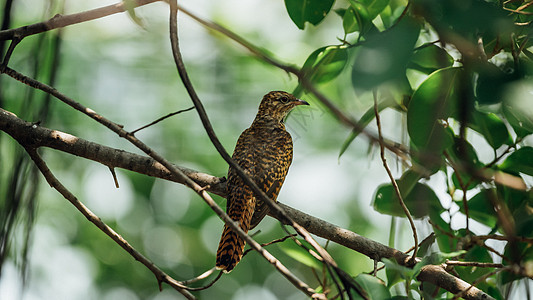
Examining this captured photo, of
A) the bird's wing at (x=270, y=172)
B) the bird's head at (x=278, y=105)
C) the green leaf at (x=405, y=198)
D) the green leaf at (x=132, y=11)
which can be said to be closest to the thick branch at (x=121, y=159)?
the green leaf at (x=405, y=198)

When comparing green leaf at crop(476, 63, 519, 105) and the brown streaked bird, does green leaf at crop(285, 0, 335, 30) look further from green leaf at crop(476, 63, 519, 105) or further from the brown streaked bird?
the brown streaked bird

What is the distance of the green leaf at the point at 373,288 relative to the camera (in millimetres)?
1645

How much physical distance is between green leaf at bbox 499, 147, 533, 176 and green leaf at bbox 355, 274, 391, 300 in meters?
1.02

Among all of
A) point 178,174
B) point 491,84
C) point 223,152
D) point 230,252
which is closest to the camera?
point 491,84

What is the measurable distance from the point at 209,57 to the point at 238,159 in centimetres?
371

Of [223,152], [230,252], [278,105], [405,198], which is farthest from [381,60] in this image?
[278,105]

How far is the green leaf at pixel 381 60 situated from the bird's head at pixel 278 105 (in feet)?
10.6

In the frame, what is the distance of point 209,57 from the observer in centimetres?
693

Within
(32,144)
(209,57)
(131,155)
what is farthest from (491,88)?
(209,57)

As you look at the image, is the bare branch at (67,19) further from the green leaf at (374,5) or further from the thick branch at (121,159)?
the green leaf at (374,5)

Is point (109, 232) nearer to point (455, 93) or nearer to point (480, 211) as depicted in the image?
point (455, 93)

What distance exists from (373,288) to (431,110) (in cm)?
72

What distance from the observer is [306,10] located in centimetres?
208

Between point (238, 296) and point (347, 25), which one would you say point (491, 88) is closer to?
point (347, 25)
